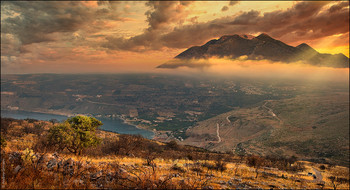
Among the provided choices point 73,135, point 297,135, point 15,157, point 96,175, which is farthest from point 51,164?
point 297,135

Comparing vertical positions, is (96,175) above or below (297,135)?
above

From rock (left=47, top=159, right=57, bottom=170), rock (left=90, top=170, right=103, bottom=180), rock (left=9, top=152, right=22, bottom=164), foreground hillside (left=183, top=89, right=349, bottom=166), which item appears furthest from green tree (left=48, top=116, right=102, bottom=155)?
foreground hillside (left=183, top=89, right=349, bottom=166)

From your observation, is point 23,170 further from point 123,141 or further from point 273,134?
point 273,134

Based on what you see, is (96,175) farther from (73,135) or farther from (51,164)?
(73,135)

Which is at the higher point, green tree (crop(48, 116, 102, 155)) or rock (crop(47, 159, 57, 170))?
rock (crop(47, 159, 57, 170))

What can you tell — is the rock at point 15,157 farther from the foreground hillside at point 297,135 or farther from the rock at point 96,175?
the foreground hillside at point 297,135

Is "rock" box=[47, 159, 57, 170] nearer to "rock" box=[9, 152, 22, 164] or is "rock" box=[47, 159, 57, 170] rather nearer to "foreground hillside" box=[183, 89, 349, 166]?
"rock" box=[9, 152, 22, 164]

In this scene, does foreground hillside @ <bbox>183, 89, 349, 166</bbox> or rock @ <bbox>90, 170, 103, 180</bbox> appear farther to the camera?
foreground hillside @ <bbox>183, 89, 349, 166</bbox>

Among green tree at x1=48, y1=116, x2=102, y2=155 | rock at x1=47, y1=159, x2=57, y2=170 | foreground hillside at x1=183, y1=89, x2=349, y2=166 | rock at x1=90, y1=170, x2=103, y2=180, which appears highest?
rock at x1=47, y1=159, x2=57, y2=170
